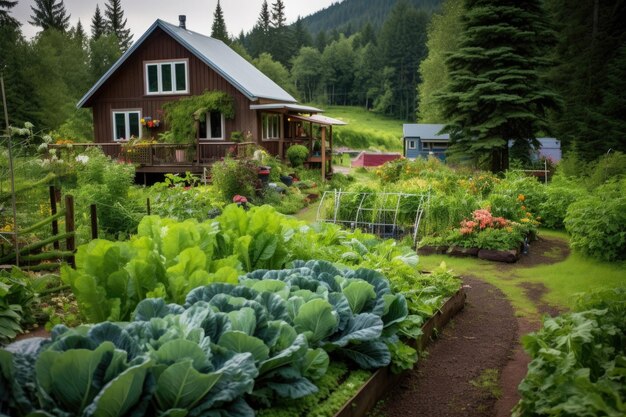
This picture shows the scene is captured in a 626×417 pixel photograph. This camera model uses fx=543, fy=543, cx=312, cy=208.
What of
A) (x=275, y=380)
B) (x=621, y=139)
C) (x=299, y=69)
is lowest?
(x=275, y=380)

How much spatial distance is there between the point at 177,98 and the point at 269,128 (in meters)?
4.02

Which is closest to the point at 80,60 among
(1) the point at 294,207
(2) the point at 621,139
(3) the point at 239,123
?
(3) the point at 239,123

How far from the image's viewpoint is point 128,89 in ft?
74.9

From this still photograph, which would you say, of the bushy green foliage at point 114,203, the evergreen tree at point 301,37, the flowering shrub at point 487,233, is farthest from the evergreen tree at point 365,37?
the bushy green foliage at point 114,203

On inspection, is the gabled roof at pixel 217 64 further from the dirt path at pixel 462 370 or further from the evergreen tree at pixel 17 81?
the dirt path at pixel 462 370

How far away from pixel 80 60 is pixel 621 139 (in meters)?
42.7

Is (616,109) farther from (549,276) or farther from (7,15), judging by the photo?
(7,15)

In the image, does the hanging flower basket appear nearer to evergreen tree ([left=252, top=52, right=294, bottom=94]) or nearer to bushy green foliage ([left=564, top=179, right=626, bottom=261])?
bushy green foliage ([left=564, top=179, right=626, bottom=261])

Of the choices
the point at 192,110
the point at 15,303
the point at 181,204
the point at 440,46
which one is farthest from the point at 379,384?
the point at 440,46

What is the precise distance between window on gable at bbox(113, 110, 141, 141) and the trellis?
13.9 metres

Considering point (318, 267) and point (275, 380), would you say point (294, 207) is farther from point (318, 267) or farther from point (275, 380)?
point (275, 380)

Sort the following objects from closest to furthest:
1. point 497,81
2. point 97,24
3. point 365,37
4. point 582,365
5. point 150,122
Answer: point 582,365
point 497,81
point 150,122
point 97,24
point 365,37

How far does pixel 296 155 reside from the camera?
22578 millimetres

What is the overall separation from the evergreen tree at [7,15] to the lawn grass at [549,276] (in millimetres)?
37677
